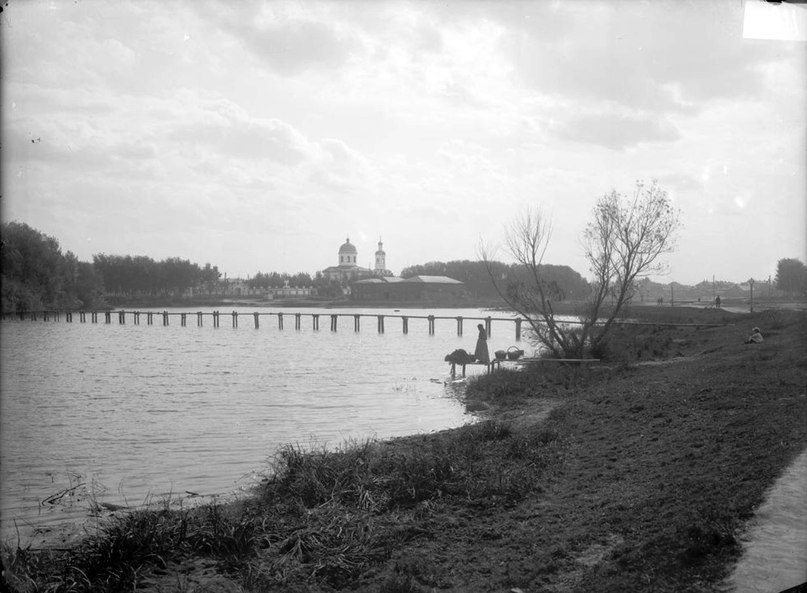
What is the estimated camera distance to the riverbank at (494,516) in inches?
182

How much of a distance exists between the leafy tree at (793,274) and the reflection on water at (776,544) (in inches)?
90.2

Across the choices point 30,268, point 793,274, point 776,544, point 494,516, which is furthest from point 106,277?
point 776,544

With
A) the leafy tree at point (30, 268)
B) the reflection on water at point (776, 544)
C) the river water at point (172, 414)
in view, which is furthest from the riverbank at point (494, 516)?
the leafy tree at point (30, 268)

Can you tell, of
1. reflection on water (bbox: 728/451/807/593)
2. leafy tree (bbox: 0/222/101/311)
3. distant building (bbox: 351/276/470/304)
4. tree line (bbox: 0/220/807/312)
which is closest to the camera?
reflection on water (bbox: 728/451/807/593)

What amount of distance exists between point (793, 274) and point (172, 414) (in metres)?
12.8

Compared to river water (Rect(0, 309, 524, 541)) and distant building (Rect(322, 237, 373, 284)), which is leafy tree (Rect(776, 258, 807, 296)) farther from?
distant building (Rect(322, 237, 373, 284))

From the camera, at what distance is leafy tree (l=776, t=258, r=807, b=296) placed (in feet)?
21.2

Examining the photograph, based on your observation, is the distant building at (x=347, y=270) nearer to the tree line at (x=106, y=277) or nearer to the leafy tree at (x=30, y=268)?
the tree line at (x=106, y=277)

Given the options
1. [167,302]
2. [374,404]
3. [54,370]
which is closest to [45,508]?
[374,404]

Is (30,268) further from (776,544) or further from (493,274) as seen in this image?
(493,274)

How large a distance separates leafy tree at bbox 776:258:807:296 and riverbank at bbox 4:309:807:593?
1.42 metres

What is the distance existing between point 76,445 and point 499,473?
825cm

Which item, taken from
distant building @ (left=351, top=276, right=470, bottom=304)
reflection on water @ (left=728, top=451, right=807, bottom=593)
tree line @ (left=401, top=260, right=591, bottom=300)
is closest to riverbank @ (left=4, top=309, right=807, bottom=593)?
reflection on water @ (left=728, top=451, right=807, bottom=593)

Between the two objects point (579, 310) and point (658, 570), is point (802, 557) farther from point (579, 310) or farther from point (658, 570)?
point (579, 310)
